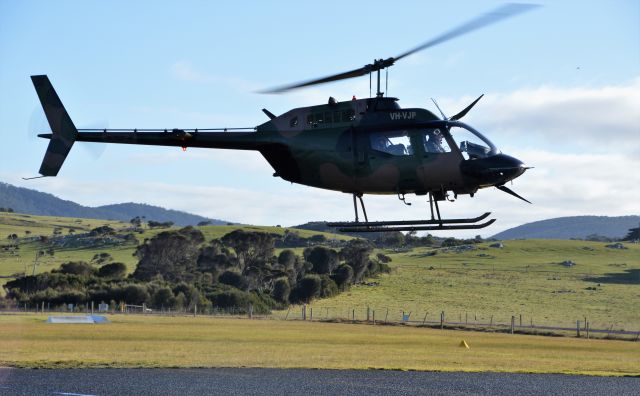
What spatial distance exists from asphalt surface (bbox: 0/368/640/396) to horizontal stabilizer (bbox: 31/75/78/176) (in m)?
7.39

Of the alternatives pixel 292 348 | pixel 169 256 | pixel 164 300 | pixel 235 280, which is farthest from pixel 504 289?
pixel 292 348

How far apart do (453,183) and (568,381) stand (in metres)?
12.4

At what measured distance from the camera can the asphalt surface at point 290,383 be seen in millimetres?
28922

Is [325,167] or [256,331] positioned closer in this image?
[325,167]

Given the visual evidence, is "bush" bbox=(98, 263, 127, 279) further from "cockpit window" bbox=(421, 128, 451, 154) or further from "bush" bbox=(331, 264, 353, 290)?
"cockpit window" bbox=(421, 128, 451, 154)

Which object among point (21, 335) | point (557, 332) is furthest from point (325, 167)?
point (557, 332)

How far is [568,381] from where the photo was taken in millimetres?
35750

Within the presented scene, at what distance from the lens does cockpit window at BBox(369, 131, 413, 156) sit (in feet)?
91.9

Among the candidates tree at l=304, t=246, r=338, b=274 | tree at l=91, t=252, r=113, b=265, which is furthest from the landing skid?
tree at l=91, t=252, r=113, b=265

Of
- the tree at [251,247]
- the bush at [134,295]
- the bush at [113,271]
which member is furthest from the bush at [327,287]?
the bush at [113,271]

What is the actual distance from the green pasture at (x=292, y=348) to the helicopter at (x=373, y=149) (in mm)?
12492

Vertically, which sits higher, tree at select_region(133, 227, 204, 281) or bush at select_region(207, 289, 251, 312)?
tree at select_region(133, 227, 204, 281)

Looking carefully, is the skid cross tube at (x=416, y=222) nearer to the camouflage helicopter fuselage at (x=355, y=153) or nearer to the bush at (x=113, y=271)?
the camouflage helicopter fuselage at (x=355, y=153)

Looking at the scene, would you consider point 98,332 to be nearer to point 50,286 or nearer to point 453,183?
point 453,183
